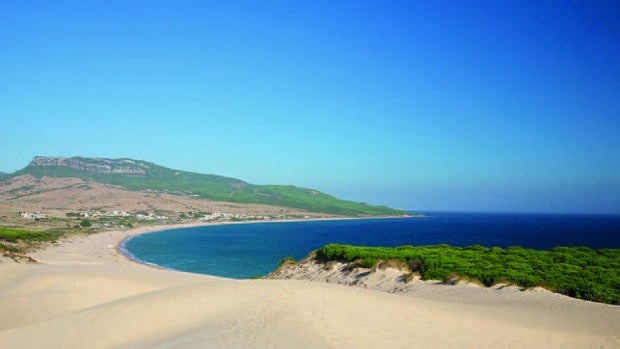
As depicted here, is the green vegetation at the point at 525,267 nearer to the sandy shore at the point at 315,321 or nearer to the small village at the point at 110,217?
the sandy shore at the point at 315,321

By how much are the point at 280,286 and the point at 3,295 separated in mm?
20622

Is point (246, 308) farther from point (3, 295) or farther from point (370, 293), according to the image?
point (3, 295)

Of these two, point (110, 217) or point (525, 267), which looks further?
point (110, 217)

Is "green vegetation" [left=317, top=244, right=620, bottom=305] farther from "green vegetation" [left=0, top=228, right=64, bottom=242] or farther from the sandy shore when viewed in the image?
"green vegetation" [left=0, top=228, right=64, bottom=242]

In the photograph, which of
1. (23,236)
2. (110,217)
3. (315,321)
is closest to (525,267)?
(315,321)

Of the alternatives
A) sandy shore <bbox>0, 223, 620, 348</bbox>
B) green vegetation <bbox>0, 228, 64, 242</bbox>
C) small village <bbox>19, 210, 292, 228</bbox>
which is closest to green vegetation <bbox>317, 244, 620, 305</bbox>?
sandy shore <bbox>0, 223, 620, 348</bbox>

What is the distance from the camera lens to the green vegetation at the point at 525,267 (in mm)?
20125

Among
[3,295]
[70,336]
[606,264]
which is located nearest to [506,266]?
[606,264]

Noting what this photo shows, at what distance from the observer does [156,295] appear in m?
17.9

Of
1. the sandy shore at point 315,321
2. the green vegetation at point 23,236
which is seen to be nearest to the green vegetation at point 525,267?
the sandy shore at point 315,321

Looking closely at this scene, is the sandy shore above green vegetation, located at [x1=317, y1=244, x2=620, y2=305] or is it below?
below

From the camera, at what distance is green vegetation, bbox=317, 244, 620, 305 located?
20.1 metres

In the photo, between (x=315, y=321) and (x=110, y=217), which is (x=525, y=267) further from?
(x=110, y=217)

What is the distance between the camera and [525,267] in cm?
2483
